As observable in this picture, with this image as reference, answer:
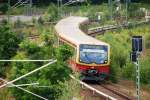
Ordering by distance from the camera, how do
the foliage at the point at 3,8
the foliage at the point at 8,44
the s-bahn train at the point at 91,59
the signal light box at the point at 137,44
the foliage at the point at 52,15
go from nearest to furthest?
the signal light box at the point at 137,44 → the s-bahn train at the point at 91,59 → the foliage at the point at 8,44 → the foliage at the point at 52,15 → the foliage at the point at 3,8

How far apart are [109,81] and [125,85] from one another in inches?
53.3

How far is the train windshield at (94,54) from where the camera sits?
33500 mm

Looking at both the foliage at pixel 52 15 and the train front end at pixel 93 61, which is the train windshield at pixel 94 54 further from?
the foliage at pixel 52 15

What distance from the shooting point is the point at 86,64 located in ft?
109

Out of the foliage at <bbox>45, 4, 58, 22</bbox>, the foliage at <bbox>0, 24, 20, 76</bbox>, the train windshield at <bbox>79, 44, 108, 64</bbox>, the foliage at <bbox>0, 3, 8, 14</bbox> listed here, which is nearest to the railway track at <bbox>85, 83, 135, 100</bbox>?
the train windshield at <bbox>79, 44, 108, 64</bbox>

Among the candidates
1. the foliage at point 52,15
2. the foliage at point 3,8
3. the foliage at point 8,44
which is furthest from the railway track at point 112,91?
the foliage at point 3,8

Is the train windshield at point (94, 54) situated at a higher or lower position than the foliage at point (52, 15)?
lower

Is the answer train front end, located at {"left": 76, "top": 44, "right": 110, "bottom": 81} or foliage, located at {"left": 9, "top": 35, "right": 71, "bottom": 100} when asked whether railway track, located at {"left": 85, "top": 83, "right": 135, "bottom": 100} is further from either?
foliage, located at {"left": 9, "top": 35, "right": 71, "bottom": 100}

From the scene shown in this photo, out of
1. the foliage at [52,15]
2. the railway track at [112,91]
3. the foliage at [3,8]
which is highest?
the foliage at [3,8]

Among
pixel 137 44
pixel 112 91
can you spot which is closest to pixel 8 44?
pixel 112 91

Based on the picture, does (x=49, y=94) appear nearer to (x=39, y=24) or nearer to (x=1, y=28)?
(x=1, y=28)

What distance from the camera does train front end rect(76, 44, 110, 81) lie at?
1312 inches

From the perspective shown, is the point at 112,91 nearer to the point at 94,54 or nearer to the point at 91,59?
the point at 91,59

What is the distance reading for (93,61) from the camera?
3350cm
